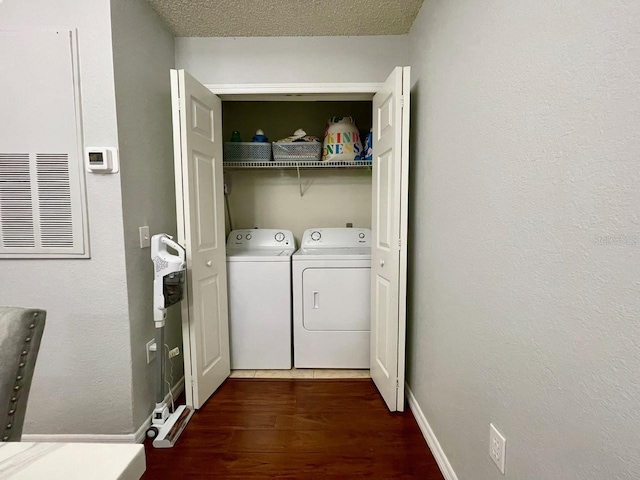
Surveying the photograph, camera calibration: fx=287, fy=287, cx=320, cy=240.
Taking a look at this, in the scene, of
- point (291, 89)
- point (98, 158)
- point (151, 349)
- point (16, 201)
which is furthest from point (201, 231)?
point (291, 89)

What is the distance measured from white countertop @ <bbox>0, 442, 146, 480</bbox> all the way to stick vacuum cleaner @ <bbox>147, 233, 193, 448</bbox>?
104 centimetres

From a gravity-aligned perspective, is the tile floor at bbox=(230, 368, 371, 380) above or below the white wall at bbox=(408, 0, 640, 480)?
below

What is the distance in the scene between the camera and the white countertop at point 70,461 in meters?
0.43

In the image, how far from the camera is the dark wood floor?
136cm

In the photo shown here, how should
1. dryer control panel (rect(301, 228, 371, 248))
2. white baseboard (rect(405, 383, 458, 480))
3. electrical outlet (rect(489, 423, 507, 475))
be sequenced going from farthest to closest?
dryer control panel (rect(301, 228, 371, 248))
white baseboard (rect(405, 383, 458, 480))
electrical outlet (rect(489, 423, 507, 475))

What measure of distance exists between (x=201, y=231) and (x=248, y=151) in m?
0.91

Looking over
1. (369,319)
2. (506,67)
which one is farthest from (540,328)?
(369,319)

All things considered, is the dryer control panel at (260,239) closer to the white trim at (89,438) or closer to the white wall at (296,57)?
the white wall at (296,57)

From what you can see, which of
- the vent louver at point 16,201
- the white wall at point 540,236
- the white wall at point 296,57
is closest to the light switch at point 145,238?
the vent louver at point 16,201

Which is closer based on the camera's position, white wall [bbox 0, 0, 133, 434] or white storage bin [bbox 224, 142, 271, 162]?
white wall [bbox 0, 0, 133, 434]

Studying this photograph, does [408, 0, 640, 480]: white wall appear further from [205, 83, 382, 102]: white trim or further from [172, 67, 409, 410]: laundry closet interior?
[205, 83, 382, 102]: white trim

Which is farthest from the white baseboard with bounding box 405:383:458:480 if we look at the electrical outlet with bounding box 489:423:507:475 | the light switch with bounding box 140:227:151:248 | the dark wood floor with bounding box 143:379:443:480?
the light switch with bounding box 140:227:151:248

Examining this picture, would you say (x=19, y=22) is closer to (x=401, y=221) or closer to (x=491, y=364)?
(x=401, y=221)

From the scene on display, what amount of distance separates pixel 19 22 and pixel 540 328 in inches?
96.0
